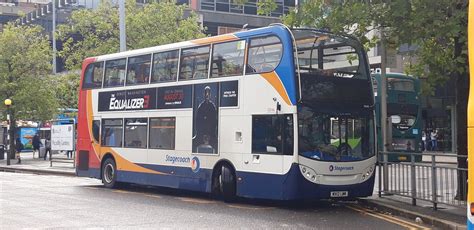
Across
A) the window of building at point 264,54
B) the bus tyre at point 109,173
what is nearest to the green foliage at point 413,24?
the window of building at point 264,54

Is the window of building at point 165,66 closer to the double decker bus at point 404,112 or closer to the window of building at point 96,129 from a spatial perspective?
the window of building at point 96,129

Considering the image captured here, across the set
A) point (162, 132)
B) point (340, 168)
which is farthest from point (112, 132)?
point (340, 168)

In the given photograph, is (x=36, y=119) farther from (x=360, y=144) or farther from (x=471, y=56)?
(x=471, y=56)

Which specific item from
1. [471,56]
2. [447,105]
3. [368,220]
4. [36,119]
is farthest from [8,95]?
[471,56]

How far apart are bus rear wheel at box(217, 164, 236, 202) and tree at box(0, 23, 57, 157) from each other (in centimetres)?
2570

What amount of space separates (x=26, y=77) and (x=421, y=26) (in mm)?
31207

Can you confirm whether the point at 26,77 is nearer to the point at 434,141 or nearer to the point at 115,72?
the point at 115,72

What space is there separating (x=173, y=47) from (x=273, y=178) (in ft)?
17.0

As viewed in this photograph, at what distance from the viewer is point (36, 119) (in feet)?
126

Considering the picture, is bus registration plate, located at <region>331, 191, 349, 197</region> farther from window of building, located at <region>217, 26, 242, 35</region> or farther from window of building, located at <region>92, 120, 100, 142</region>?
window of building, located at <region>217, 26, 242, 35</region>

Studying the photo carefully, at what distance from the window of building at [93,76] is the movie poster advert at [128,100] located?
51 centimetres

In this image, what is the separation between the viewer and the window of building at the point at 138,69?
17.4 m

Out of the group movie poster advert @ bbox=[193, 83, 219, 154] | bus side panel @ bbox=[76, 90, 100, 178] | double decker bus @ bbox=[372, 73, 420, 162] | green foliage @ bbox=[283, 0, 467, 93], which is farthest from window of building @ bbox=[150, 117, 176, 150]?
double decker bus @ bbox=[372, 73, 420, 162]

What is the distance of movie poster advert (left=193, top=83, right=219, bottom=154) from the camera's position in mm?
15039
